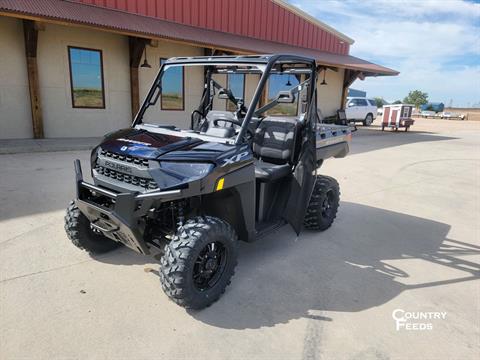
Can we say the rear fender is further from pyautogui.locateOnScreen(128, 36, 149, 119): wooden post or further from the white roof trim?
the white roof trim

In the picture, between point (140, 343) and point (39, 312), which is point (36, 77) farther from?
point (140, 343)

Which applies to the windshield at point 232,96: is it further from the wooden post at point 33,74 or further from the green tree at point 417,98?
the green tree at point 417,98

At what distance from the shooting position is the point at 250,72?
3674 millimetres

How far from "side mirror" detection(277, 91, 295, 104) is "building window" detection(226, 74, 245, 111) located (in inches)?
34.3

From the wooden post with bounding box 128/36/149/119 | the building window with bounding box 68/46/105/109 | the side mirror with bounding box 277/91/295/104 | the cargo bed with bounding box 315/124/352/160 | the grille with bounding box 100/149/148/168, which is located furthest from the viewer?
the wooden post with bounding box 128/36/149/119

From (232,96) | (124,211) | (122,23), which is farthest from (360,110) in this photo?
(124,211)

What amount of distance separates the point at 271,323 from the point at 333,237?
1.91 m

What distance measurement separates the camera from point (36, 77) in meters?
9.16

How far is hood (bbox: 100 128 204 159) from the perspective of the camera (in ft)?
8.55

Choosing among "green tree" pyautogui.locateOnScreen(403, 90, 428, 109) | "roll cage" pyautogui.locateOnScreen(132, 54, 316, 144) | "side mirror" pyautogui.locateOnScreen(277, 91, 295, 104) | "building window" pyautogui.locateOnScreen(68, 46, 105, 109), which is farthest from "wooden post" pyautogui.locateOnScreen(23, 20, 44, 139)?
"green tree" pyautogui.locateOnScreen(403, 90, 428, 109)

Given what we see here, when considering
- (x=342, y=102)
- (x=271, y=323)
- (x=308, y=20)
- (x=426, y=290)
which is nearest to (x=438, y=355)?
(x=426, y=290)

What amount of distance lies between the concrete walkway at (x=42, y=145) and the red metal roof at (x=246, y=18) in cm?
412

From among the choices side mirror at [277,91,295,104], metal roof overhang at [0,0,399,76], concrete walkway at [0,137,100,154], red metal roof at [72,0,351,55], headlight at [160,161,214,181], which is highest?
red metal roof at [72,0,351,55]

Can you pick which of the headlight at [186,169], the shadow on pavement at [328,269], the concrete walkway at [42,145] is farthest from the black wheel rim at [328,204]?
the concrete walkway at [42,145]
